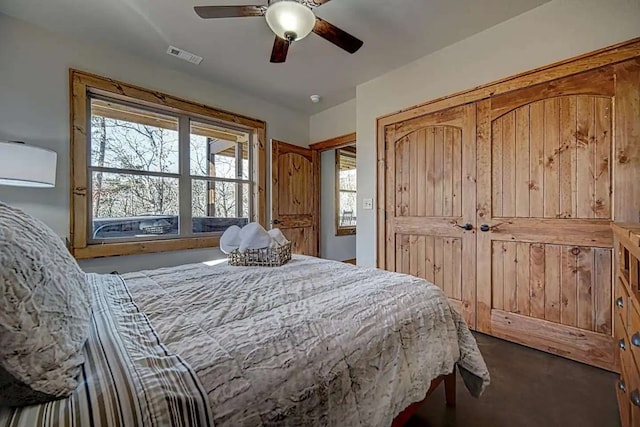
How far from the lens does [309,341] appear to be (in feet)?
2.71

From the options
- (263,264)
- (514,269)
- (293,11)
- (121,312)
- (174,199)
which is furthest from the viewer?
(174,199)

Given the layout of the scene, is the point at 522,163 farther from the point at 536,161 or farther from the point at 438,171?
the point at 438,171

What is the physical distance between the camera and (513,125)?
2299 millimetres

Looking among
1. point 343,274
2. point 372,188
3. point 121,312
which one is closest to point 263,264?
point 343,274

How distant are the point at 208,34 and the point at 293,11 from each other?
3.80ft

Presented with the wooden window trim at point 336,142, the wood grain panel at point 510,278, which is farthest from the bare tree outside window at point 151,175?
the wood grain panel at point 510,278

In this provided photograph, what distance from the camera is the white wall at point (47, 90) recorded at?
2.24 m

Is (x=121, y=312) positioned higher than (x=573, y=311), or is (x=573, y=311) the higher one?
(x=121, y=312)

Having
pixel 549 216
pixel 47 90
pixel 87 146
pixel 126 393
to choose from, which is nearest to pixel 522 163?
pixel 549 216

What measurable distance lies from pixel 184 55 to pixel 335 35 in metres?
1.66

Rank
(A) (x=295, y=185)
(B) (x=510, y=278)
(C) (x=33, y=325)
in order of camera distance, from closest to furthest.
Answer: (C) (x=33, y=325), (B) (x=510, y=278), (A) (x=295, y=185)

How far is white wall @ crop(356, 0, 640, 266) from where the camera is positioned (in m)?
1.91

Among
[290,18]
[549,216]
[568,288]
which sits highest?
[290,18]

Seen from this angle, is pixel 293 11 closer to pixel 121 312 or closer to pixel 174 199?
pixel 121 312
